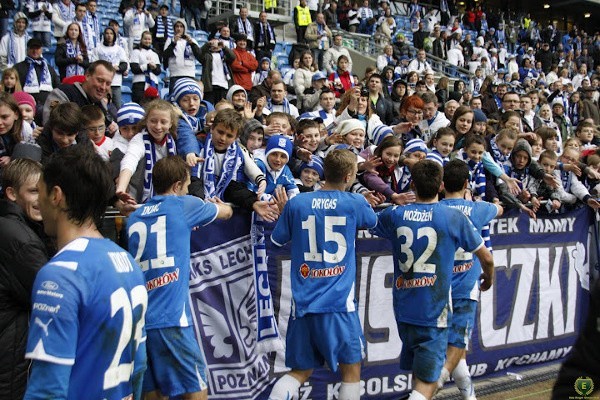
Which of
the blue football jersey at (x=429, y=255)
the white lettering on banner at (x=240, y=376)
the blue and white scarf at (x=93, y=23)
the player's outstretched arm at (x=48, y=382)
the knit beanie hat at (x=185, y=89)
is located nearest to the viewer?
the player's outstretched arm at (x=48, y=382)

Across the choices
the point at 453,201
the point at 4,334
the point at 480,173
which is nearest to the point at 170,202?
the point at 4,334

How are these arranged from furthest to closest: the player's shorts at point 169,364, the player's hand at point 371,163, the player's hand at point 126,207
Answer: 1. the player's hand at point 371,163
2. the player's hand at point 126,207
3. the player's shorts at point 169,364

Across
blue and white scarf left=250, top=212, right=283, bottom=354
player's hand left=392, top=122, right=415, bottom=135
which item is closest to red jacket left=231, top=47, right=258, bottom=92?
player's hand left=392, top=122, right=415, bottom=135

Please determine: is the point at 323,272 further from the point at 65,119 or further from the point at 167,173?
the point at 65,119

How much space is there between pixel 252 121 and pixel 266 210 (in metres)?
2.03

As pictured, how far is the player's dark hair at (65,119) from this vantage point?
486 centimetres

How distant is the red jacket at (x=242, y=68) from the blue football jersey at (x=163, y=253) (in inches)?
337

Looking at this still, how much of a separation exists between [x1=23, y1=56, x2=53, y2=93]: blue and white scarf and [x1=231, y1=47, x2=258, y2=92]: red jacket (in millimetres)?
3581

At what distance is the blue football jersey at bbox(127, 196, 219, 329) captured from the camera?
4.13 meters

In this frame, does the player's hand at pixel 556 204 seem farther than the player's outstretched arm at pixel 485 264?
Yes

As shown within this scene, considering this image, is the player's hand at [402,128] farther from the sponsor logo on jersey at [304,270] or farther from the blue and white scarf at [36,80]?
the blue and white scarf at [36,80]

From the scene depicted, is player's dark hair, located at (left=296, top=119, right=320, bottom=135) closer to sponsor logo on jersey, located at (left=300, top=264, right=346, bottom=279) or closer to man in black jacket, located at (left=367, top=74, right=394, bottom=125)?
sponsor logo on jersey, located at (left=300, top=264, right=346, bottom=279)

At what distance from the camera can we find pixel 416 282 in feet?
16.2

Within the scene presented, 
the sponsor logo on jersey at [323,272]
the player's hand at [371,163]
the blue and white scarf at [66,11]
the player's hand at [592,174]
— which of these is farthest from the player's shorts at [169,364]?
the blue and white scarf at [66,11]
